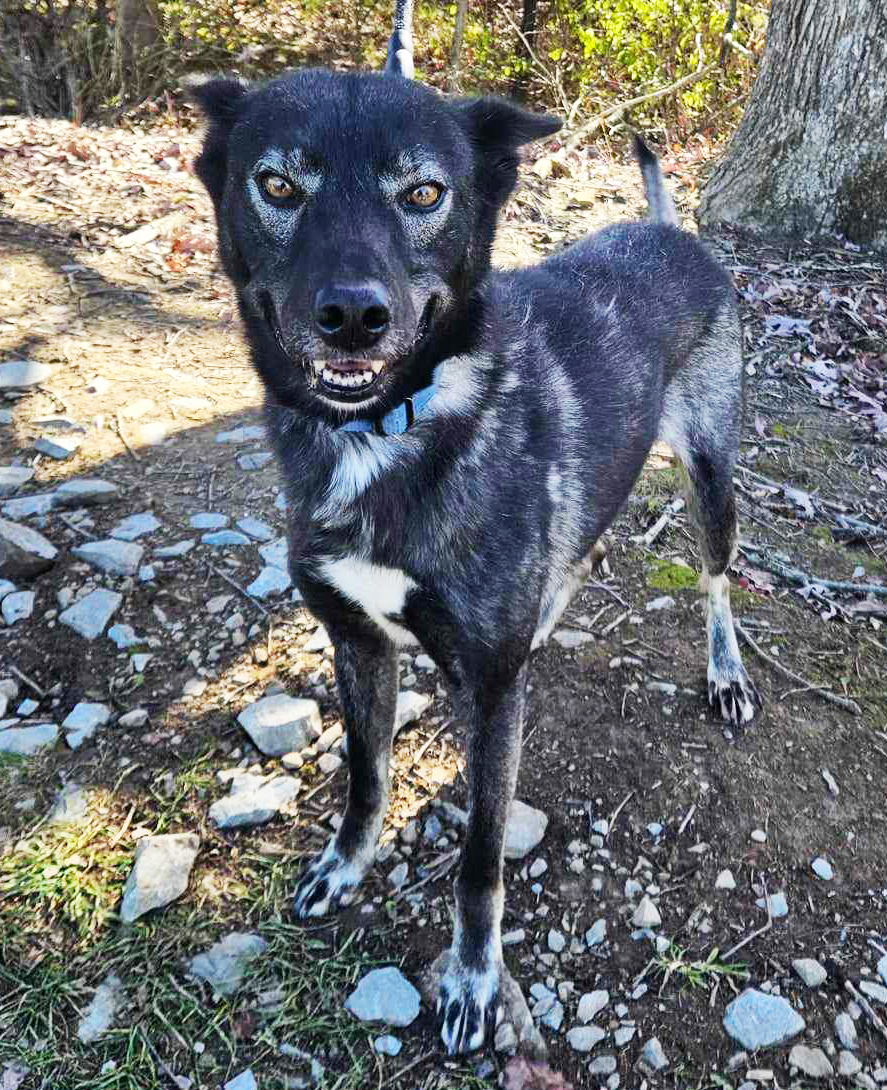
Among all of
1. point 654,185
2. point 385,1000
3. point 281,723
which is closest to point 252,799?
point 281,723

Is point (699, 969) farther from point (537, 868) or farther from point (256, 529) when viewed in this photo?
point (256, 529)

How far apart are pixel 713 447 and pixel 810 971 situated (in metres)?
1.69

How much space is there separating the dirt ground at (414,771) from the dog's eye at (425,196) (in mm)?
1652

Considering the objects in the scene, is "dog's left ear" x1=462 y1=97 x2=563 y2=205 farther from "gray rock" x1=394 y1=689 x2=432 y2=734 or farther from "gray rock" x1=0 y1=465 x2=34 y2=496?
"gray rock" x1=0 y1=465 x2=34 y2=496

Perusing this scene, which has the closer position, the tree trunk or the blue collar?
the blue collar

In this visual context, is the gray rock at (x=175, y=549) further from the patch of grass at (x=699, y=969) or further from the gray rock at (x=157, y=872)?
the patch of grass at (x=699, y=969)

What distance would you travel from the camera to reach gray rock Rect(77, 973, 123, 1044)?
2152 mm

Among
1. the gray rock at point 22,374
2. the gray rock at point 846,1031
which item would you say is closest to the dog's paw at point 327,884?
the gray rock at point 846,1031

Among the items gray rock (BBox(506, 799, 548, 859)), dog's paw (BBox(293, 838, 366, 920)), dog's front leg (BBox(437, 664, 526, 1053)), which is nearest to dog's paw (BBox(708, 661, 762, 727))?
gray rock (BBox(506, 799, 548, 859))

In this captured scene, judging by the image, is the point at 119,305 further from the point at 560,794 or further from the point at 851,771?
the point at 851,771

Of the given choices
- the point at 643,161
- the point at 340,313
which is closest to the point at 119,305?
the point at 643,161

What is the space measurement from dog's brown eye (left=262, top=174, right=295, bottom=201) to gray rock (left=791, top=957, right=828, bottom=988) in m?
2.28

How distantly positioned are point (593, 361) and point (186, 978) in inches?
79.1

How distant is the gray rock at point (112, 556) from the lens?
3.27 meters
